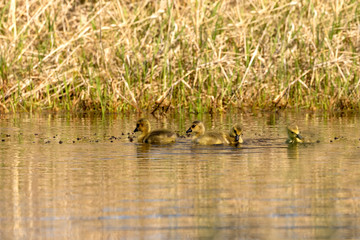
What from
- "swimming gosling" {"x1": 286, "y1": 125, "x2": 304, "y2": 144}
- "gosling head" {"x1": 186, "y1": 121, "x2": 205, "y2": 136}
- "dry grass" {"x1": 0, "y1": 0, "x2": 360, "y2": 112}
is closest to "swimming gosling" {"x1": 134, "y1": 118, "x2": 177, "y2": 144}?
"gosling head" {"x1": 186, "y1": 121, "x2": 205, "y2": 136}

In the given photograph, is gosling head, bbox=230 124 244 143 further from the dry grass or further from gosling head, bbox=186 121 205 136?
the dry grass

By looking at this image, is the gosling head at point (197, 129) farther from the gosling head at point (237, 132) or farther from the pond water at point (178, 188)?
the gosling head at point (237, 132)

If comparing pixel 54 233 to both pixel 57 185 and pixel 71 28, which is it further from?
pixel 71 28

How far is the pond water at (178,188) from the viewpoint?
5.32 metres

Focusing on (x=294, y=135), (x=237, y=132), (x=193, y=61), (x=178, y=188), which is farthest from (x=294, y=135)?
(x=193, y=61)

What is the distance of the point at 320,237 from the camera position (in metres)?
5.00

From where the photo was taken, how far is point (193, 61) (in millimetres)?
16078

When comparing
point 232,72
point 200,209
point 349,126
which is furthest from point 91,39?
point 200,209

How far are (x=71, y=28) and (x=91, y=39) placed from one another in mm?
2142

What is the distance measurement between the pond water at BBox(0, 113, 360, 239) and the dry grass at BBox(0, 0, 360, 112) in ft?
13.4

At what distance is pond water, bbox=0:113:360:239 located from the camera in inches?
209

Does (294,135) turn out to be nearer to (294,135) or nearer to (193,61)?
(294,135)

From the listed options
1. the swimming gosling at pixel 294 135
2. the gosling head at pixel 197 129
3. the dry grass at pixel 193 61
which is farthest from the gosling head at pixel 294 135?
the dry grass at pixel 193 61

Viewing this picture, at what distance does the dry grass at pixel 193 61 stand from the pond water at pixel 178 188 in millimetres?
4076
